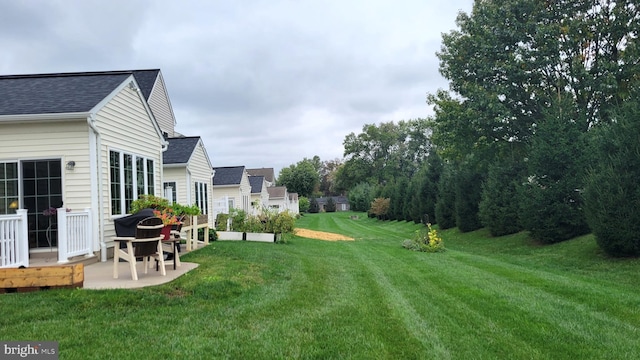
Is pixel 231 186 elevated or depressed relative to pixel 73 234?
elevated

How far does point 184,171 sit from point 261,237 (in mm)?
4035

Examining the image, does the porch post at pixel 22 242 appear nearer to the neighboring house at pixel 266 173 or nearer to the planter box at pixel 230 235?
the planter box at pixel 230 235

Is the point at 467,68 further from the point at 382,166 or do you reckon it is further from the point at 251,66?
the point at 382,166

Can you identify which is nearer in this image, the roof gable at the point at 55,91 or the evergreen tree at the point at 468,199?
the roof gable at the point at 55,91

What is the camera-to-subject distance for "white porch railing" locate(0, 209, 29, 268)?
6652 mm

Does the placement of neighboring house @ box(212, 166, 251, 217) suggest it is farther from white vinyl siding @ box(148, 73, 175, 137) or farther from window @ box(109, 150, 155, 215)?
window @ box(109, 150, 155, 215)

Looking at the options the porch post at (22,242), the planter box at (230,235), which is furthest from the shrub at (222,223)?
the porch post at (22,242)

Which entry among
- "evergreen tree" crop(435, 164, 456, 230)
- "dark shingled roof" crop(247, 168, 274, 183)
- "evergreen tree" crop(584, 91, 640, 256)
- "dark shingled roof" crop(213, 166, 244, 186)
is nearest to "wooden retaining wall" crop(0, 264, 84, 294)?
"evergreen tree" crop(584, 91, 640, 256)

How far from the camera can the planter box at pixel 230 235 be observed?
55.0 feet

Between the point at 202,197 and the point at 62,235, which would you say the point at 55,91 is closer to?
the point at 62,235

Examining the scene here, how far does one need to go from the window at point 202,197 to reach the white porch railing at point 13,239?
11178 millimetres

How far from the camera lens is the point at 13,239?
6738mm

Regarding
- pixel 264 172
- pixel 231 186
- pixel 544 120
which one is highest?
pixel 264 172

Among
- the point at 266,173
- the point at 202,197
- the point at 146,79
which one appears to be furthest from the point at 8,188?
the point at 266,173
